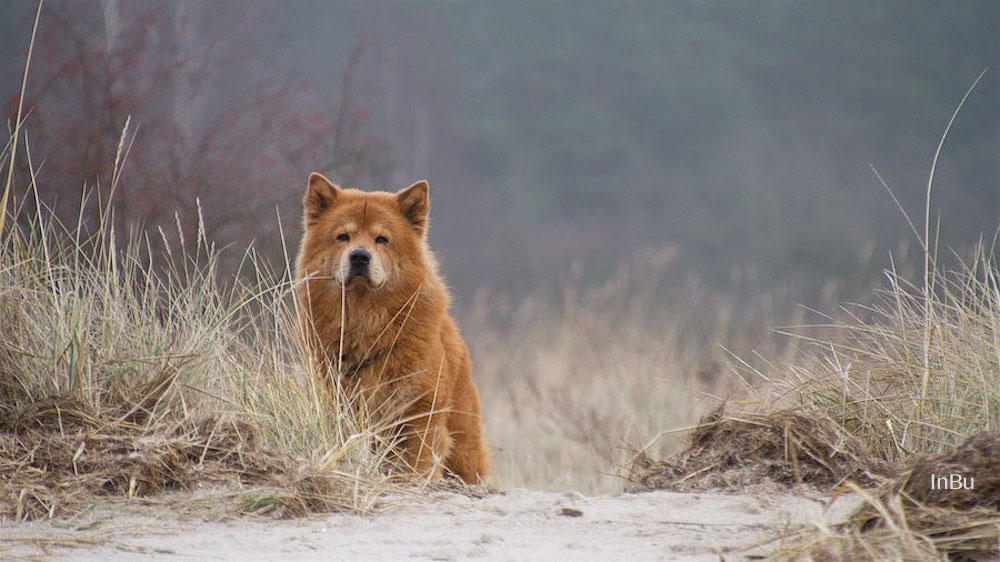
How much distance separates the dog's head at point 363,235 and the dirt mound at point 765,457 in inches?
67.1

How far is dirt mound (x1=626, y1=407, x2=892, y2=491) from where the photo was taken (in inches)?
157

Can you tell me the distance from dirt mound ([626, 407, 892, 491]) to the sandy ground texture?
0.68ft

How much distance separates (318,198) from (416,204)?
1.67 ft

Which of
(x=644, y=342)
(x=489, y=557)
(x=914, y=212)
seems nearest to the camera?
(x=489, y=557)

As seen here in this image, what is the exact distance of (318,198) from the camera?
5508 mm

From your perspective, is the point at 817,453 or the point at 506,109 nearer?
the point at 817,453

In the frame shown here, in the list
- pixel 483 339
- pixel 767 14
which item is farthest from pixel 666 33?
pixel 483 339

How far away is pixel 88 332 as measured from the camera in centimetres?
409

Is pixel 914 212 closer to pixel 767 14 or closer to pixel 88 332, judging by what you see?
pixel 767 14

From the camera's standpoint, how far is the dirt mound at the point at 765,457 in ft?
13.1

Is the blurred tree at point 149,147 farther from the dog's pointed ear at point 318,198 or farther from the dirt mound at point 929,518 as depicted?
the dirt mound at point 929,518

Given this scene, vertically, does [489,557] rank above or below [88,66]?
below

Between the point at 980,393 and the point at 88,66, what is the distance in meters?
7.12

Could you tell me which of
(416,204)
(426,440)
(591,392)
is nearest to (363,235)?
(416,204)
